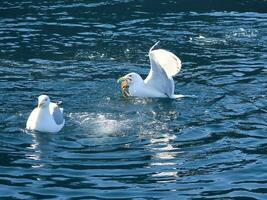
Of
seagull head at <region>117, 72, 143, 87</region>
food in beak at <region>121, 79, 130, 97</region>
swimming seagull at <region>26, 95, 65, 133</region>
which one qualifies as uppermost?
seagull head at <region>117, 72, 143, 87</region>

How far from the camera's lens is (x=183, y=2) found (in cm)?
2892

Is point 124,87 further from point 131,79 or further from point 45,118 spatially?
point 45,118

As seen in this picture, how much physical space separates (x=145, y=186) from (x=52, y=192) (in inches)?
62.2

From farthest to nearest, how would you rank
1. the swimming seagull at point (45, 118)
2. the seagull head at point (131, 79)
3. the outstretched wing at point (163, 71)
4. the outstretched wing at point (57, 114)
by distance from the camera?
the seagull head at point (131, 79)
the outstretched wing at point (163, 71)
the outstretched wing at point (57, 114)
the swimming seagull at point (45, 118)

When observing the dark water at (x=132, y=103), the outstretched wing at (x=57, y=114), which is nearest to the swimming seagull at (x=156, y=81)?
the dark water at (x=132, y=103)

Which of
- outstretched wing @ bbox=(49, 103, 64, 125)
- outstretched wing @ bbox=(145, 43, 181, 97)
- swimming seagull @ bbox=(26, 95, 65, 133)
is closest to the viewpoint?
swimming seagull @ bbox=(26, 95, 65, 133)

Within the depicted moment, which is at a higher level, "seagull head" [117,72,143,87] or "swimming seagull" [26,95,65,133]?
"seagull head" [117,72,143,87]

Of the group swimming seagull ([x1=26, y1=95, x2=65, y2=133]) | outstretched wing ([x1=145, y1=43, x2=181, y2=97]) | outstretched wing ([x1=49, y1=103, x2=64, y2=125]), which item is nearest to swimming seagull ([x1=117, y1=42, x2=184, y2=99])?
outstretched wing ([x1=145, y1=43, x2=181, y2=97])

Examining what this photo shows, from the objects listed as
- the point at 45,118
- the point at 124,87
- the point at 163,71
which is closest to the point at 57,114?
the point at 45,118

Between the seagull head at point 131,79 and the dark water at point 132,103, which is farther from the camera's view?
the seagull head at point 131,79

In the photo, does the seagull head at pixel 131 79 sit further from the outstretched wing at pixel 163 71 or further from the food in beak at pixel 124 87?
the outstretched wing at pixel 163 71

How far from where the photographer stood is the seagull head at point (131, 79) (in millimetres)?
20172

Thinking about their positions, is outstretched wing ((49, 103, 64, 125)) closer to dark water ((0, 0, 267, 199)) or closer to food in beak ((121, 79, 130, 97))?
dark water ((0, 0, 267, 199))

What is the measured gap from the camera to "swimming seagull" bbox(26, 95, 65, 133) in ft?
56.3
